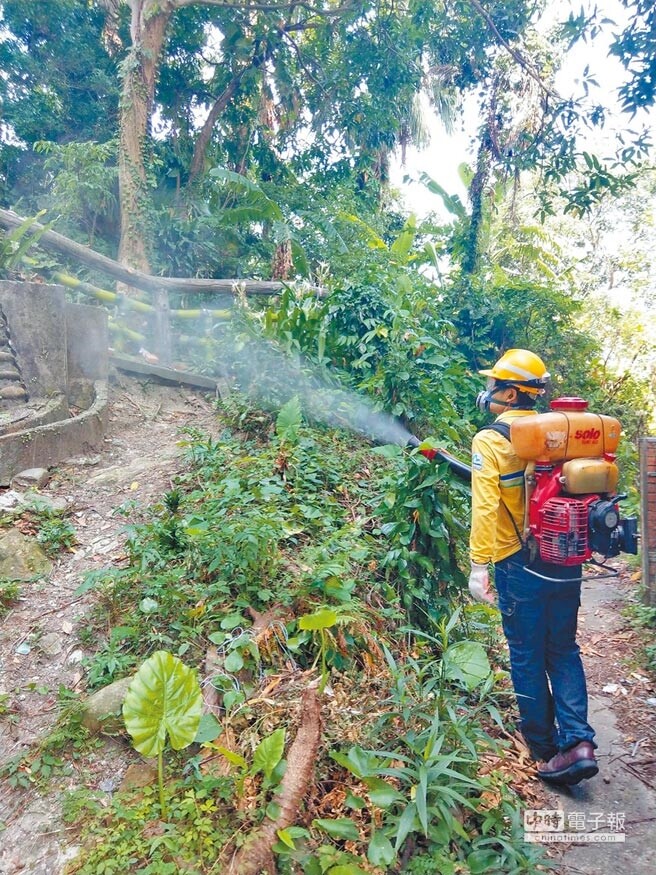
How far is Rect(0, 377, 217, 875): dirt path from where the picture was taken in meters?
2.24

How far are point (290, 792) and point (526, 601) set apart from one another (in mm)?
1507

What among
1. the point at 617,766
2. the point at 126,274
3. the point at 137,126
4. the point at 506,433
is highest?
the point at 137,126

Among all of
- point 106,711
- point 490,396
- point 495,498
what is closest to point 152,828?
point 106,711

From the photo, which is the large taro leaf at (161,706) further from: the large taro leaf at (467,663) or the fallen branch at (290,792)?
the large taro leaf at (467,663)

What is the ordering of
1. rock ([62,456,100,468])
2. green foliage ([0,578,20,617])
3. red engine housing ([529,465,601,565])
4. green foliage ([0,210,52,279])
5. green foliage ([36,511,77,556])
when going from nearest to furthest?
red engine housing ([529,465,601,565]), green foliage ([0,578,20,617]), green foliage ([36,511,77,556]), rock ([62,456,100,468]), green foliage ([0,210,52,279])

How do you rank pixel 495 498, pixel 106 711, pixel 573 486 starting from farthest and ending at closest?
pixel 495 498 < pixel 573 486 < pixel 106 711

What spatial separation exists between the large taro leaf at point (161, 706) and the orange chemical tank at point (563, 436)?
6.01 ft

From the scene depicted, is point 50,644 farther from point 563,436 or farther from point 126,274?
point 126,274

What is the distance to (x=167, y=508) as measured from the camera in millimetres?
4129

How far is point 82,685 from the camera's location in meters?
2.89

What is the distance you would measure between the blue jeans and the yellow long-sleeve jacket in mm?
133

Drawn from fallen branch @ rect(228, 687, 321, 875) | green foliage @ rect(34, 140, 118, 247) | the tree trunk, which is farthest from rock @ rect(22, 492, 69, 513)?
green foliage @ rect(34, 140, 118, 247)

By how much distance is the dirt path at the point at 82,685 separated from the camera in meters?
2.32

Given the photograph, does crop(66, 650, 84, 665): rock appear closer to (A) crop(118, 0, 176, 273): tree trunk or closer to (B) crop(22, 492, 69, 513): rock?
(B) crop(22, 492, 69, 513): rock
